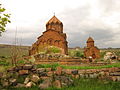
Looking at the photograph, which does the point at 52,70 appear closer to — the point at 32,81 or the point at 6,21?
the point at 32,81

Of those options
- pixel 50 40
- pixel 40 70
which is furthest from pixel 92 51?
pixel 40 70

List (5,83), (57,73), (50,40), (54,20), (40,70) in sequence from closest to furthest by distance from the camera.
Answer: (5,83) < (57,73) < (40,70) < (50,40) < (54,20)

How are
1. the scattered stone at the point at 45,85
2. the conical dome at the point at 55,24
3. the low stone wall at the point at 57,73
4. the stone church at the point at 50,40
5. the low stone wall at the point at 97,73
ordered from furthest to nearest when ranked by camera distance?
1. the conical dome at the point at 55,24
2. the stone church at the point at 50,40
3. the low stone wall at the point at 97,73
4. the low stone wall at the point at 57,73
5. the scattered stone at the point at 45,85

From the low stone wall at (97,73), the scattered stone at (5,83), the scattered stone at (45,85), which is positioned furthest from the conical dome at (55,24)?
the scattered stone at (45,85)

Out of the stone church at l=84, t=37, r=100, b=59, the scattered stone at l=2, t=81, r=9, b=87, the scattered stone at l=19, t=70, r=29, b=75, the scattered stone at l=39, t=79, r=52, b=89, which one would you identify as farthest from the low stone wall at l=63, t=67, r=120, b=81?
the stone church at l=84, t=37, r=100, b=59

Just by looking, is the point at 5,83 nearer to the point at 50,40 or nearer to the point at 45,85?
the point at 45,85

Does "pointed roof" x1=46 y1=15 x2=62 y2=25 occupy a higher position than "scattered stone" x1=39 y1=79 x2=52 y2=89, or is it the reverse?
"pointed roof" x1=46 y1=15 x2=62 y2=25

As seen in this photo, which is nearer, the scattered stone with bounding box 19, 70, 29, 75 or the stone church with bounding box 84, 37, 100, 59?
the scattered stone with bounding box 19, 70, 29, 75

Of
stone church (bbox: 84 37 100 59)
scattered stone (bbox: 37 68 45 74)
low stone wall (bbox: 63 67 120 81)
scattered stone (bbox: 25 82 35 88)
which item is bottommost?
scattered stone (bbox: 25 82 35 88)

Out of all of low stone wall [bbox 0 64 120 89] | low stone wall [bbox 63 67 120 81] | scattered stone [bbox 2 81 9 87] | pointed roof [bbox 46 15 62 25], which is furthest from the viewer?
pointed roof [bbox 46 15 62 25]

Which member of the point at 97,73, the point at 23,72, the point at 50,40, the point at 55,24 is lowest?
the point at 97,73

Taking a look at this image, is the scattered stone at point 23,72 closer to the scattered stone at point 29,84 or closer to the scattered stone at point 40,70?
the scattered stone at point 40,70

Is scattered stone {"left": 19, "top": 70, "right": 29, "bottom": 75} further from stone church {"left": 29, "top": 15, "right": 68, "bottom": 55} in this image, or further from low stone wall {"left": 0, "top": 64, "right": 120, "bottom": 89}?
stone church {"left": 29, "top": 15, "right": 68, "bottom": 55}

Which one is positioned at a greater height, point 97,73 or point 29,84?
point 97,73
